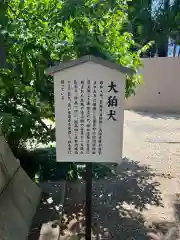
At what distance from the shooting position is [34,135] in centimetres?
341

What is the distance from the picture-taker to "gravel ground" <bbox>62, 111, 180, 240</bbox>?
2.64m

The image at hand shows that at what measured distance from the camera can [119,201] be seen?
3.10 m

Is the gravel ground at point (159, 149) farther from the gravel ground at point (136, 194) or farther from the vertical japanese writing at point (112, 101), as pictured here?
the vertical japanese writing at point (112, 101)

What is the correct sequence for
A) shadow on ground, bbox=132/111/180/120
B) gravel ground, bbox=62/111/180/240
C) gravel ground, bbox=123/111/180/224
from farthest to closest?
shadow on ground, bbox=132/111/180/120 → gravel ground, bbox=123/111/180/224 → gravel ground, bbox=62/111/180/240

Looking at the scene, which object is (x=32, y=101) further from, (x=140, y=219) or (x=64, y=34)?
(x=140, y=219)

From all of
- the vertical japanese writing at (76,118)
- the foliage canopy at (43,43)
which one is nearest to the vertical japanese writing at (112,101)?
the vertical japanese writing at (76,118)

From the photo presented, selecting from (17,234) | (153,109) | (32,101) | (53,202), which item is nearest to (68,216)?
(53,202)

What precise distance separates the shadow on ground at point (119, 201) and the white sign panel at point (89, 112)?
3.20ft

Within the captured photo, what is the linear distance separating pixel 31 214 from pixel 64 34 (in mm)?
1825

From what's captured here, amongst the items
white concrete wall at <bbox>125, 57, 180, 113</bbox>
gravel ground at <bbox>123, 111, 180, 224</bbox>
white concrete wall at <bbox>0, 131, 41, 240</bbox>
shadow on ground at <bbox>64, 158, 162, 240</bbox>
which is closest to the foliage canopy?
white concrete wall at <bbox>0, 131, 41, 240</bbox>

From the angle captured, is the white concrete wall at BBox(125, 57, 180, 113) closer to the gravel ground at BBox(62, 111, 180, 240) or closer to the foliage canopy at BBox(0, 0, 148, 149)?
the gravel ground at BBox(62, 111, 180, 240)

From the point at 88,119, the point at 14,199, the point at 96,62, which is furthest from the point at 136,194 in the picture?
the point at 96,62

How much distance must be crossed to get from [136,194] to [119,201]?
0.31 meters

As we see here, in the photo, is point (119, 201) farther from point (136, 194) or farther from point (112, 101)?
point (112, 101)
